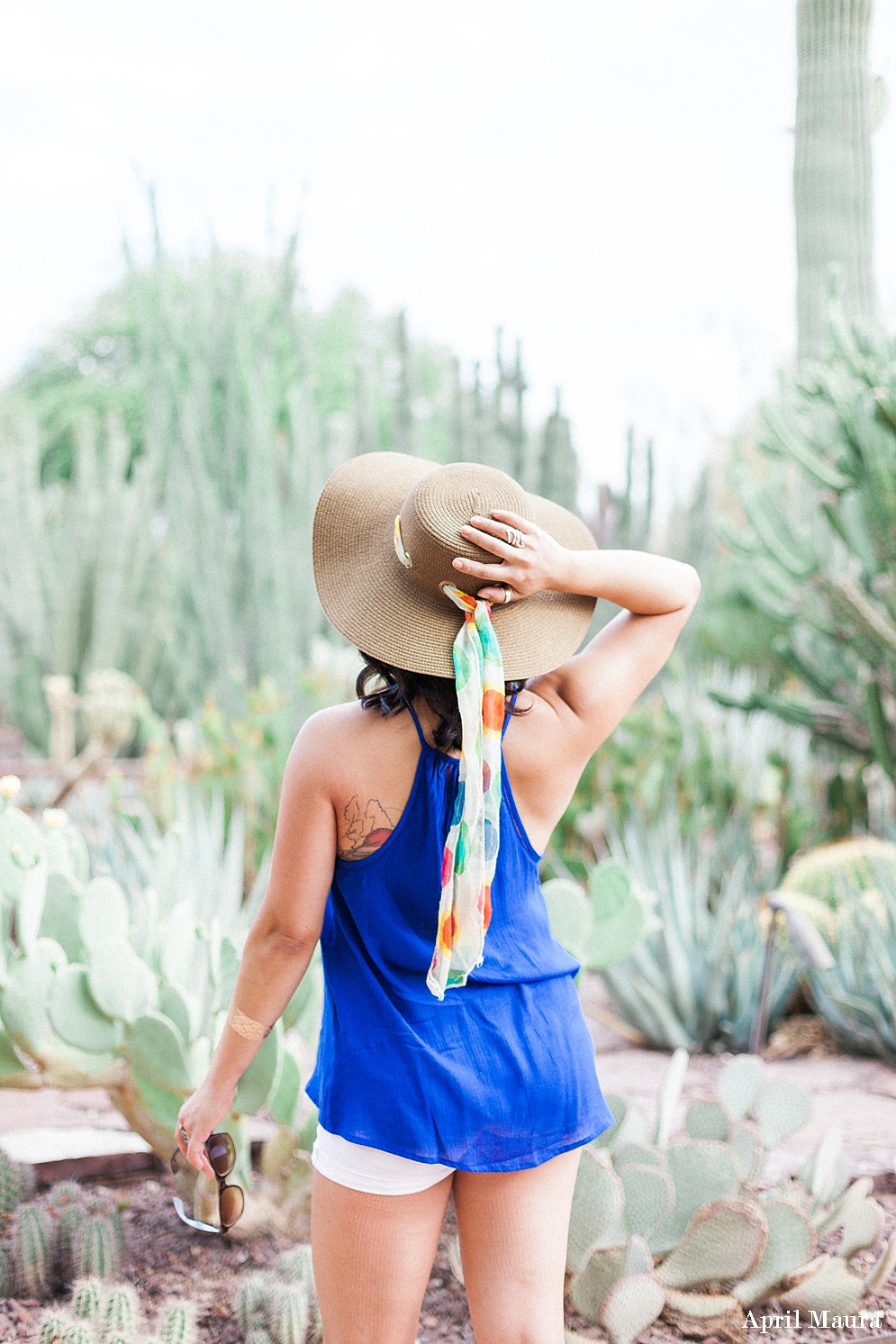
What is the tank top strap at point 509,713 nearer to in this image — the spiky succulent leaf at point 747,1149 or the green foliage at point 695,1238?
the green foliage at point 695,1238

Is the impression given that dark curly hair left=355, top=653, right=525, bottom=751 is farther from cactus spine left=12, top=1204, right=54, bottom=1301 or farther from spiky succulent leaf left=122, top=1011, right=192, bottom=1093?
cactus spine left=12, top=1204, right=54, bottom=1301

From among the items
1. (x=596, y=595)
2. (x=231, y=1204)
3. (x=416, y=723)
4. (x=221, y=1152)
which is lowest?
(x=231, y=1204)

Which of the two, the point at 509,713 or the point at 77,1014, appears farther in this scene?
the point at 77,1014

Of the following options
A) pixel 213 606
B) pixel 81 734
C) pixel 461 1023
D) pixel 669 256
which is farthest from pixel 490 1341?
pixel 669 256

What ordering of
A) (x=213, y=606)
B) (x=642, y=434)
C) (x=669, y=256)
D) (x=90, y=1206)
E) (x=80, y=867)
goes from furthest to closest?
(x=669, y=256)
(x=642, y=434)
(x=213, y=606)
(x=80, y=867)
(x=90, y=1206)

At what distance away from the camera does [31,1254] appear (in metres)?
2.14

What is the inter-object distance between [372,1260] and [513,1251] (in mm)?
182

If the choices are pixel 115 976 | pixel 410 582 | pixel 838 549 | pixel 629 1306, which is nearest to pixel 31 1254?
pixel 115 976

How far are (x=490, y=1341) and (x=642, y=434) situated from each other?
8.05m

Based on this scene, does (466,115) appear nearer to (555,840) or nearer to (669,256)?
(669,256)

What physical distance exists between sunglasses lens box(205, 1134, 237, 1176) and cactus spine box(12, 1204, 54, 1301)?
540 millimetres

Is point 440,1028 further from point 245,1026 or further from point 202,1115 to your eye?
point 202,1115

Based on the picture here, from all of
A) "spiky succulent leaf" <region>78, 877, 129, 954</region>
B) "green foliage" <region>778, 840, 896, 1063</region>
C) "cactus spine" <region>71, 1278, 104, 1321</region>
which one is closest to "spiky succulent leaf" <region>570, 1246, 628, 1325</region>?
"cactus spine" <region>71, 1278, 104, 1321</region>

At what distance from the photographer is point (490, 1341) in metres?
1.50
